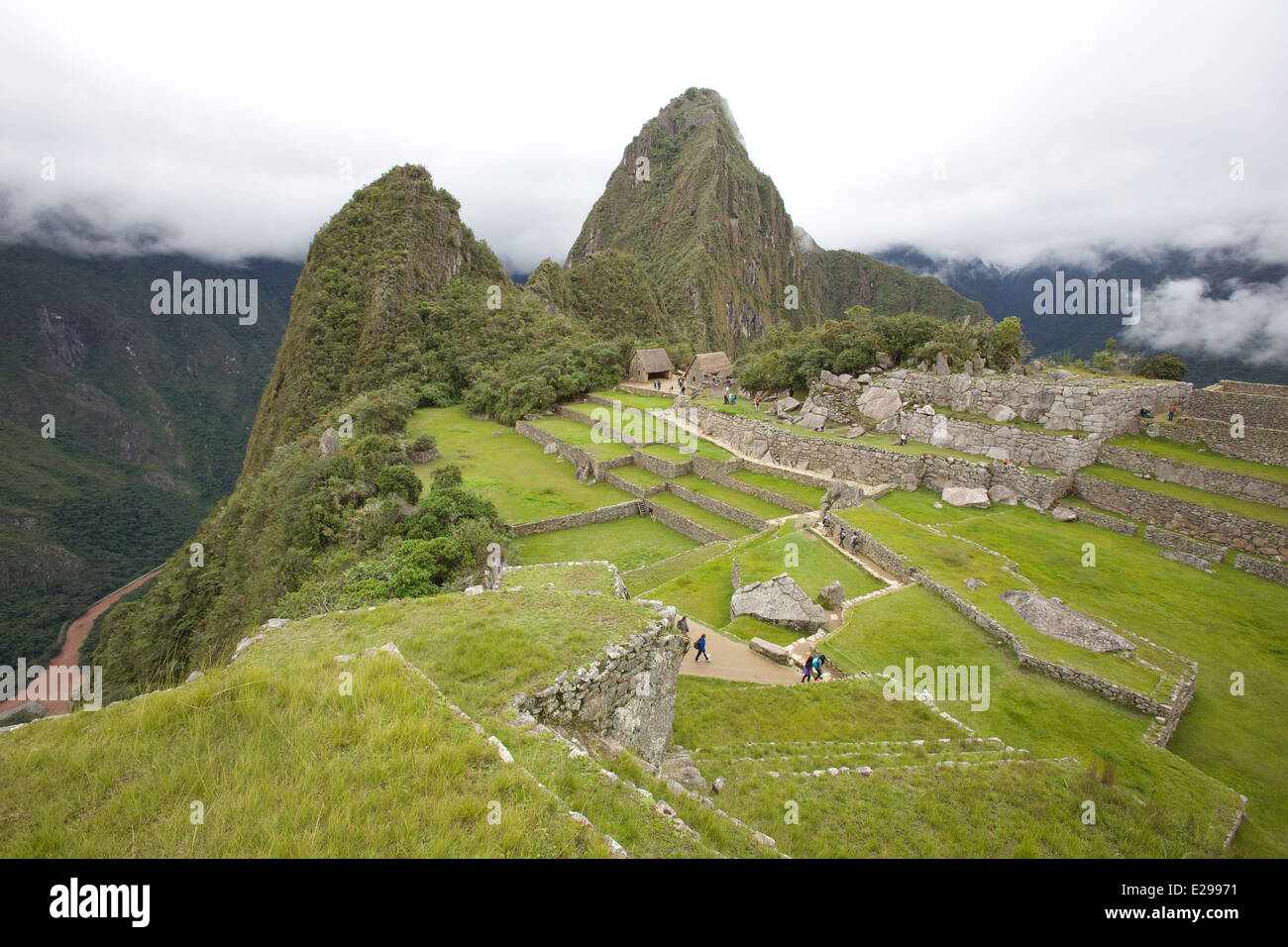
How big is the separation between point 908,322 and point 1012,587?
17.9m

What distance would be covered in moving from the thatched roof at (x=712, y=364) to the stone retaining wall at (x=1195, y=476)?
29203 millimetres

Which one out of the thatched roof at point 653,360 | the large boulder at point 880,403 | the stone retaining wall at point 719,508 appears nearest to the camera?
the stone retaining wall at point 719,508

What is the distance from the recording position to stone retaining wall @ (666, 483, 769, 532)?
22.7 m

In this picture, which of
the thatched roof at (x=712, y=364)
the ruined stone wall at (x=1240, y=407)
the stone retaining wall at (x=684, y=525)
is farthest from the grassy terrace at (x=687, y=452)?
the ruined stone wall at (x=1240, y=407)

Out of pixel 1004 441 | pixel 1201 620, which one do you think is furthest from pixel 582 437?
pixel 1201 620

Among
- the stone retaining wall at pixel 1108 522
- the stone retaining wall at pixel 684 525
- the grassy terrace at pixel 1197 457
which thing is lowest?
the stone retaining wall at pixel 684 525

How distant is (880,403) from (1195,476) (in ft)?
36.3

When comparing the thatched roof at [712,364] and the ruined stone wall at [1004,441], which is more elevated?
the thatched roof at [712,364]

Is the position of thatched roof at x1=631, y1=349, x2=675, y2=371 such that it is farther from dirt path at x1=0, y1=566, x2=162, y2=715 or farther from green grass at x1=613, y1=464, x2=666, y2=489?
dirt path at x1=0, y1=566, x2=162, y2=715

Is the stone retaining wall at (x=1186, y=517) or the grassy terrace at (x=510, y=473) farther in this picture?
the grassy terrace at (x=510, y=473)

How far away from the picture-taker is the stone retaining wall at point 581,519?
78.5ft

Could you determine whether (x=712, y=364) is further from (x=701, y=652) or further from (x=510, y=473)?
(x=701, y=652)

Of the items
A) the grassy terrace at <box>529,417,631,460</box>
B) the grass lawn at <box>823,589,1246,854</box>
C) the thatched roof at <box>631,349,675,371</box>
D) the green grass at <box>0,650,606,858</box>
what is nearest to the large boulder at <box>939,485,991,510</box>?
the grass lawn at <box>823,589,1246,854</box>

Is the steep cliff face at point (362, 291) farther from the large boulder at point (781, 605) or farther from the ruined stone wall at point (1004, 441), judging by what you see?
the large boulder at point (781, 605)
